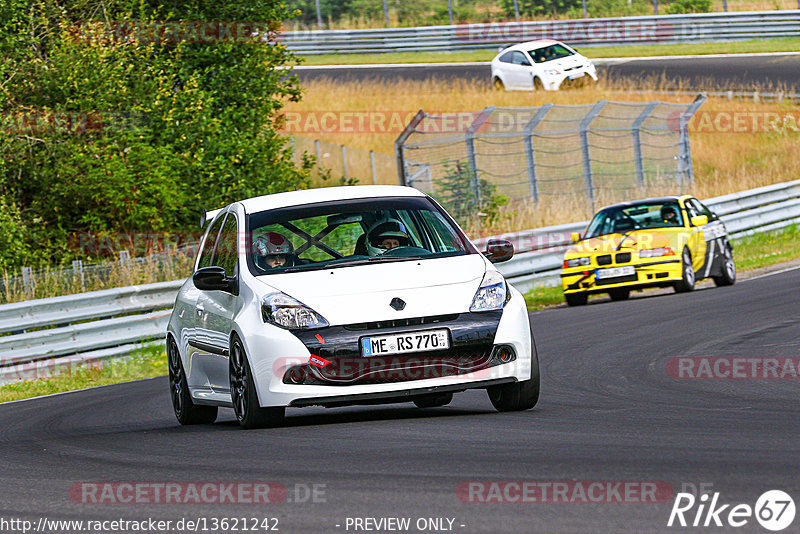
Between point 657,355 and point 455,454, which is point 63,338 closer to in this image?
point 657,355

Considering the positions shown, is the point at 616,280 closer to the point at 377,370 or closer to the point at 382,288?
the point at 382,288

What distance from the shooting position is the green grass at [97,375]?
15.8 m

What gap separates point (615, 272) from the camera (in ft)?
64.4

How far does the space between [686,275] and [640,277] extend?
70 centimetres

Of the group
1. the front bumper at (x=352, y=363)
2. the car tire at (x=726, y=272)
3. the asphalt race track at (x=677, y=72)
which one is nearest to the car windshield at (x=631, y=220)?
the car tire at (x=726, y=272)

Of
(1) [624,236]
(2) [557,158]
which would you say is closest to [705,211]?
(1) [624,236]

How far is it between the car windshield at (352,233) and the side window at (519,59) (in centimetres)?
3237

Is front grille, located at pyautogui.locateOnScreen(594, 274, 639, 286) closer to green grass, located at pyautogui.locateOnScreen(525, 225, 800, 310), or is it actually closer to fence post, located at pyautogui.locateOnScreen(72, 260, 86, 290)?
green grass, located at pyautogui.locateOnScreen(525, 225, 800, 310)

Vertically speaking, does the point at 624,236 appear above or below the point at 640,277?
above

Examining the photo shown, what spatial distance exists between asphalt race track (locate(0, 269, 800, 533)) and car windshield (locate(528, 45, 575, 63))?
29670 mm

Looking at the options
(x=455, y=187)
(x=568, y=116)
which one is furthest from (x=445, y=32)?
(x=455, y=187)

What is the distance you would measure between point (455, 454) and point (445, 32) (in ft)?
150

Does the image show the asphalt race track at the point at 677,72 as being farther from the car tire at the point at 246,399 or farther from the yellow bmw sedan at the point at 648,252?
the car tire at the point at 246,399

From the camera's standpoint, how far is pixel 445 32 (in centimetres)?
5166
